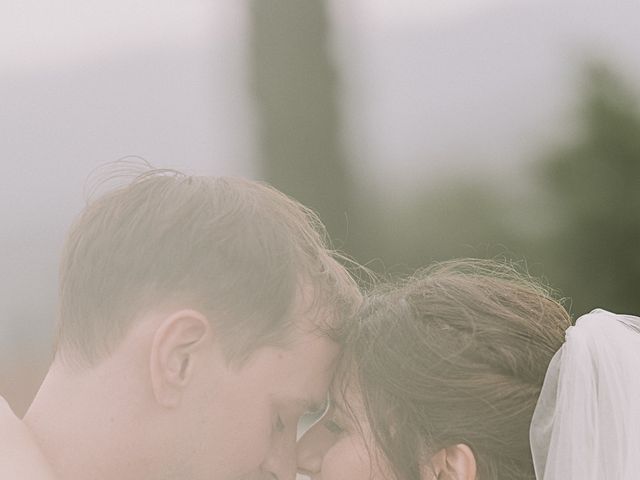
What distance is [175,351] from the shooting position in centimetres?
219

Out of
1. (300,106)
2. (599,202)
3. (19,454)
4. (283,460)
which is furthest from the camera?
(599,202)

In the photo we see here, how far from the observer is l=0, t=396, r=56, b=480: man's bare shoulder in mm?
2104

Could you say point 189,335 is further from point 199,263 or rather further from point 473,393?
point 473,393

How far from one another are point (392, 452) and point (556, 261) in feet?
21.1

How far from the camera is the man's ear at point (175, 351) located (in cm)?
219

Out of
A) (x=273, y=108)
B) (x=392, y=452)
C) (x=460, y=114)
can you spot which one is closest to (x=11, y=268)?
(x=273, y=108)

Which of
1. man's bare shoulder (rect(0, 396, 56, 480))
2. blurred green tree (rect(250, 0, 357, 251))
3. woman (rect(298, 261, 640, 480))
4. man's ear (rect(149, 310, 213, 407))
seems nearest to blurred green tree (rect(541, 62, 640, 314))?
blurred green tree (rect(250, 0, 357, 251))

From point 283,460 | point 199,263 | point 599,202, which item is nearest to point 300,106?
point 599,202

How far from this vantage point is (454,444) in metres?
2.19

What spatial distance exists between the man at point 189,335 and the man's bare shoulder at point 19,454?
61 mm

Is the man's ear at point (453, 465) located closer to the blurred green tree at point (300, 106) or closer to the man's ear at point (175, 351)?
the man's ear at point (175, 351)

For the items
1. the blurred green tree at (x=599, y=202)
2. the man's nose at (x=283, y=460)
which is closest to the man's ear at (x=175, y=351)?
the man's nose at (x=283, y=460)

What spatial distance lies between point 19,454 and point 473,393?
94 centimetres

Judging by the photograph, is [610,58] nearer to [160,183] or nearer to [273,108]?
[273,108]
